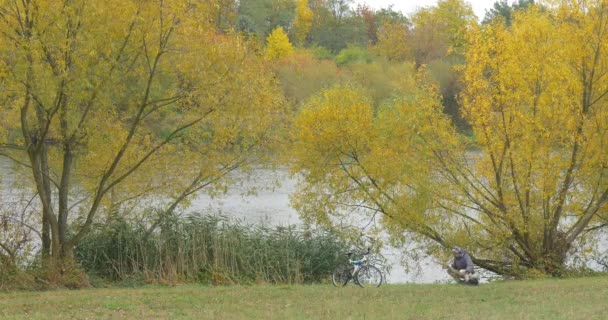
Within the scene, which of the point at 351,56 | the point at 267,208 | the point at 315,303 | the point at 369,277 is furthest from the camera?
the point at 351,56

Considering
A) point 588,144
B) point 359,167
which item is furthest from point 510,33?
point 359,167

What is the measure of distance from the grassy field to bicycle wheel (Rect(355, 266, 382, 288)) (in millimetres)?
569

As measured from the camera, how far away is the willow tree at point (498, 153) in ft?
64.2

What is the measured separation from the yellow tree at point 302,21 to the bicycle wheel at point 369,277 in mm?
60012

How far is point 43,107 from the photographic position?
14031 millimetres

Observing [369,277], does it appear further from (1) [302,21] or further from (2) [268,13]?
(1) [302,21]

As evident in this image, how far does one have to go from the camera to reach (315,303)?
12.6 m

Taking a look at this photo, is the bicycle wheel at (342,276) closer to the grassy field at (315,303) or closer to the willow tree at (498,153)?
the grassy field at (315,303)

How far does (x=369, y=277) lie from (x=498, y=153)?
20.9 feet

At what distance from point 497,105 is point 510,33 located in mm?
1926

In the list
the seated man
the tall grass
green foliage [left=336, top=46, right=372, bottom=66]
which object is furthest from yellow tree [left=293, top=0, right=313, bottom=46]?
the seated man

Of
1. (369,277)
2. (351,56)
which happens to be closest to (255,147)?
(369,277)

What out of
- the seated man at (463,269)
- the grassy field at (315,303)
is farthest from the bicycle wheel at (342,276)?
the seated man at (463,269)

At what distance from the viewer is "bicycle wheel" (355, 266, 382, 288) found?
51.7ft
